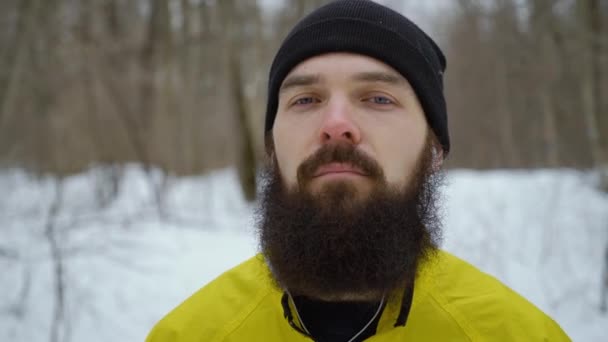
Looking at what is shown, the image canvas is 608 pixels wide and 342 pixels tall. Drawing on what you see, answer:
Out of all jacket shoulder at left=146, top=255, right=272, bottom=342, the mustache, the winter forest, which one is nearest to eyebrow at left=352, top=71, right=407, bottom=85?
the mustache

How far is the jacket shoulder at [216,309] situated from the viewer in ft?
4.53

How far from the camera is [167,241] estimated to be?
5.29 meters

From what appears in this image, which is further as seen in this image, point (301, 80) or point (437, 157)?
point (437, 157)

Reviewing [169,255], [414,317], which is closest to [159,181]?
[169,255]

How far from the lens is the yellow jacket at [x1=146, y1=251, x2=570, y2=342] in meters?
1.35

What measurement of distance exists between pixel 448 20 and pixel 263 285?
75.2ft

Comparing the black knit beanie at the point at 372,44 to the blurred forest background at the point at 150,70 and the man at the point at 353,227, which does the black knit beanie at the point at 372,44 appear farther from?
the blurred forest background at the point at 150,70

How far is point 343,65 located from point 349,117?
245 millimetres

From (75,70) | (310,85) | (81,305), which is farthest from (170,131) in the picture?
(310,85)

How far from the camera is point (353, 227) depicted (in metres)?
1.37

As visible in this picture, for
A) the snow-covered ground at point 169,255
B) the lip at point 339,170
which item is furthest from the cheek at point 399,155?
the snow-covered ground at point 169,255

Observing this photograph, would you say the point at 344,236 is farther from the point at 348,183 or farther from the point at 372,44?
the point at 372,44

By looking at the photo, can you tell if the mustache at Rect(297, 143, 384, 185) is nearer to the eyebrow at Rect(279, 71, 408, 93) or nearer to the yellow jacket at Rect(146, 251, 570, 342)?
the eyebrow at Rect(279, 71, 408, 93)

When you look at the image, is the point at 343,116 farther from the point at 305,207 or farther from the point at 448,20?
the point at 448,20
